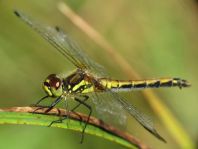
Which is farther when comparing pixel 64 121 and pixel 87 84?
pixel 87 84

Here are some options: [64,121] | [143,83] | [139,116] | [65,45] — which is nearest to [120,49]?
[143,83]

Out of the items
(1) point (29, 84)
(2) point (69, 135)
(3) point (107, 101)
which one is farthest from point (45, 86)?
(1) point (29, 84)

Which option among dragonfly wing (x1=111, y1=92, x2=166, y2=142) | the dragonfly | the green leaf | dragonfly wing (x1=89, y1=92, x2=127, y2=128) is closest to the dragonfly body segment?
the dragonfly

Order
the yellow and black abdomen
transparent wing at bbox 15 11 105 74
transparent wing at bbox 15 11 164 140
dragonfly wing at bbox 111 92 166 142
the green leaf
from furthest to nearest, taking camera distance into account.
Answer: the yellow and black abdomen < transparent wing at bbox 15 11 105 74 < transparent wing at bbox 15 11 164 140 < dragonfly wing at bbox 111 92 166 142 < the green leaf

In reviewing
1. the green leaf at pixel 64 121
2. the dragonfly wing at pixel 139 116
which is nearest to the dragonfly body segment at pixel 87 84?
the dragonfly wing at pixel 139 116

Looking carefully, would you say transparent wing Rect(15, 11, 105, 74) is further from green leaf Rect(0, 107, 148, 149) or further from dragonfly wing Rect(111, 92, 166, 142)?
green leaf Rect(0, 107, 148, 149)

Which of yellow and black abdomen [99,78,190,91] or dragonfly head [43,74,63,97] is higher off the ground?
yellow and black abdomen [99,78,190,91]

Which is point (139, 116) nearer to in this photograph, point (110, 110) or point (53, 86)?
point (110, 110)
